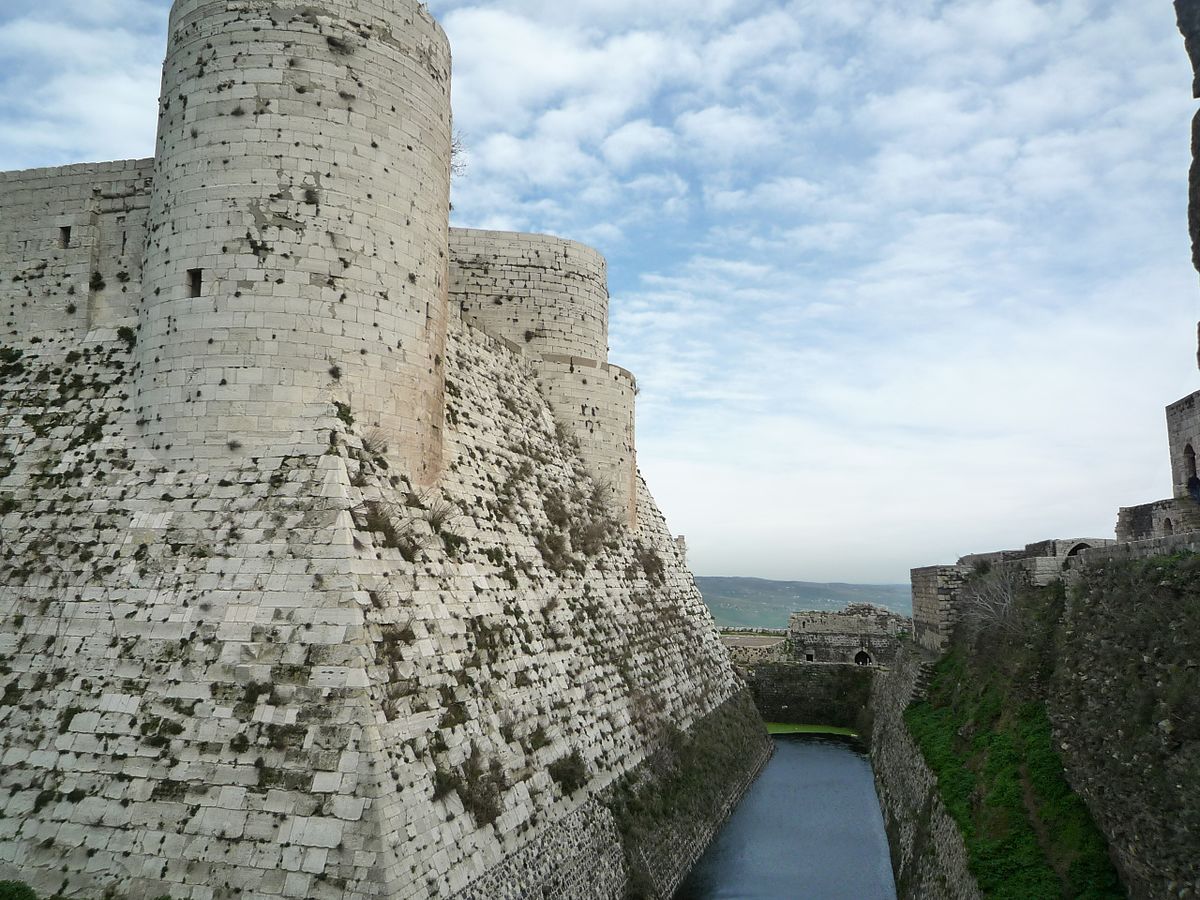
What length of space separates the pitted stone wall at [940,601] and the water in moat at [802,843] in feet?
18.0

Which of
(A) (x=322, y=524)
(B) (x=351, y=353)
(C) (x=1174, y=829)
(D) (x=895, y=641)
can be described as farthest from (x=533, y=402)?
(D) (x=895, y=641)

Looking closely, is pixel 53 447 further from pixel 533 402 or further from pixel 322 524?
pixel 533 402

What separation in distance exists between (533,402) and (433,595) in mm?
10316

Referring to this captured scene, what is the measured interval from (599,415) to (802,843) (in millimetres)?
13174

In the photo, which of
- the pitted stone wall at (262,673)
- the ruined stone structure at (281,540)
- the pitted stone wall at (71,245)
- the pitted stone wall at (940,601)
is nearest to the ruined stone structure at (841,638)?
the pitted stone wall at (940,601)

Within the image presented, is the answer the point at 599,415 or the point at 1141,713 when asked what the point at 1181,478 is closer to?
the point at 1141,713

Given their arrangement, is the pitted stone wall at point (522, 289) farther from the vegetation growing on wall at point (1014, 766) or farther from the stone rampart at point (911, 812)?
the stone rampart at point (911, 812)

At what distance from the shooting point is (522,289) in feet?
78.5

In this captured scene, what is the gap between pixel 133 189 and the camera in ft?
50.1

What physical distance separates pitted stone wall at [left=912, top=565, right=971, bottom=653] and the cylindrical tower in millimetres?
17540

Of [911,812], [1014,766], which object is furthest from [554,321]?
[1014,766]

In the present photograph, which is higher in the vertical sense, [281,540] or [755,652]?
[281,540]

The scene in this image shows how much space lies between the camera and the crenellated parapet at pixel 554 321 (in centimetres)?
2348

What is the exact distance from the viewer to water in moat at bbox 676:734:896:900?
57.8 feet
